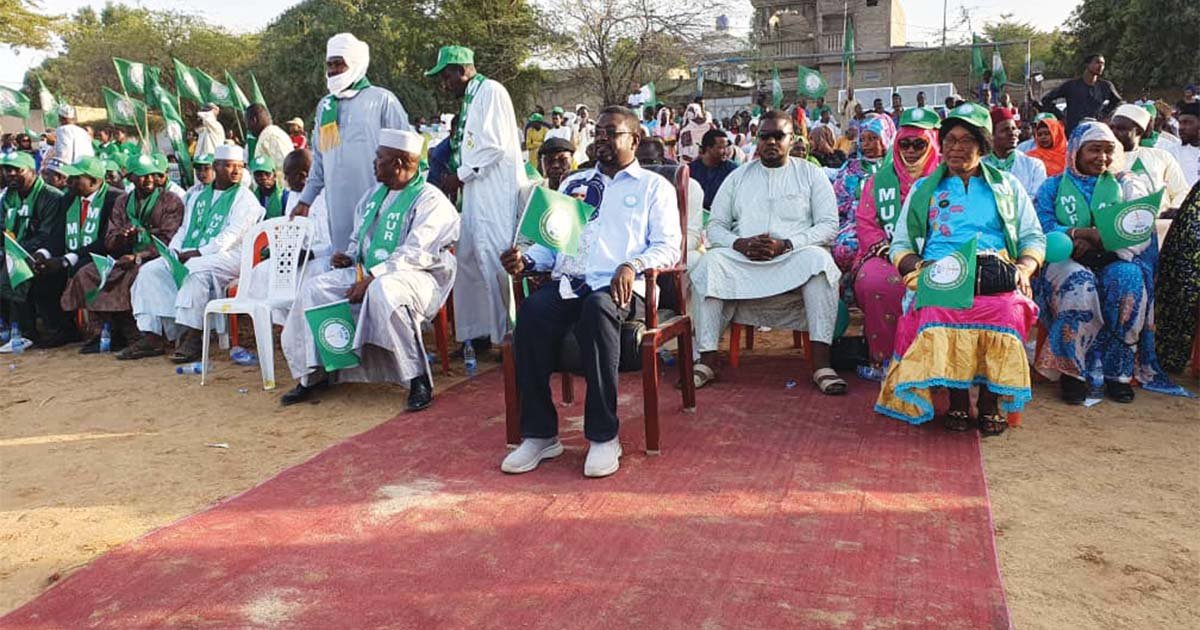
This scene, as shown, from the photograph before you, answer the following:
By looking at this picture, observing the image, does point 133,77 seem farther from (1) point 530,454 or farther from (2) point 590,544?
(2) point 590,544

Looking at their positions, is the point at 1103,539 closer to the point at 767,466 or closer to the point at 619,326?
the point at 767,466

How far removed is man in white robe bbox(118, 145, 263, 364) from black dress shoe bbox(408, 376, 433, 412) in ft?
7.49

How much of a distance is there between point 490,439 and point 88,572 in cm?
171

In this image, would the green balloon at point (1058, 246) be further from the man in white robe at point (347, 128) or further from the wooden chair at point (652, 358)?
the man in white robe at point (347, 128)

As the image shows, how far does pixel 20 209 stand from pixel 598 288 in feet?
19.6

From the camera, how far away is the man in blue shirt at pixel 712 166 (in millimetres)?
6328

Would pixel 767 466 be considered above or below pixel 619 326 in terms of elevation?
below

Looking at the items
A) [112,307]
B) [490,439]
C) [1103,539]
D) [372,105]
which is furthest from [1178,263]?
[112,307]

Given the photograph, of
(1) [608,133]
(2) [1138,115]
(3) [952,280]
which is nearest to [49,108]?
(1) [608,133]

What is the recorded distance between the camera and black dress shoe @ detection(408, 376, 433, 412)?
4535 mm

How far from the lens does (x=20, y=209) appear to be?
7.01 metres

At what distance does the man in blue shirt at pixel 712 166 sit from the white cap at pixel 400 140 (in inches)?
91.8

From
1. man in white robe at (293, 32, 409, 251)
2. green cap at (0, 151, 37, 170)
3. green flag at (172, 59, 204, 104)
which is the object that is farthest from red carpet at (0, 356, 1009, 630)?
green flag at (172, 59, 204, 104)

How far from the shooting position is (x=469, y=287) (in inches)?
214
